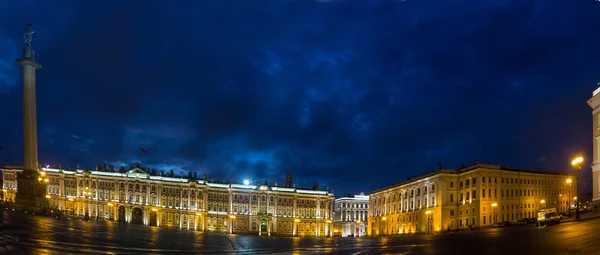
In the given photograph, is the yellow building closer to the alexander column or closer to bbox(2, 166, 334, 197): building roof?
the alexander column

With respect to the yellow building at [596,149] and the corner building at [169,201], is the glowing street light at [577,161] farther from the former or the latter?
the corner building at [169,201]

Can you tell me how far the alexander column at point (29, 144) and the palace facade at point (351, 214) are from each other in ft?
384

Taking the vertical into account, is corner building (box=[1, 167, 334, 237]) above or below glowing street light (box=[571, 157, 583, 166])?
below

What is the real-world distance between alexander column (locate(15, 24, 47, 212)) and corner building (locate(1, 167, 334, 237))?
66.2 m

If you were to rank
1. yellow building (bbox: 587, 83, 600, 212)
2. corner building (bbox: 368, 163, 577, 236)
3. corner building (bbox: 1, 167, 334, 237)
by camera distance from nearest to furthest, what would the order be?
yellow building (bbox: 587, 83, 600, 212) → corner building (bbox: 368, 163, 577, 236) → corner building (bbox: 1, 167, 334, 237)

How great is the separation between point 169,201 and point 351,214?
6641 cm

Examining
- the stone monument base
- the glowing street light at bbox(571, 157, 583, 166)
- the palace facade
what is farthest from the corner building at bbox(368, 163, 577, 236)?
the stone monument base

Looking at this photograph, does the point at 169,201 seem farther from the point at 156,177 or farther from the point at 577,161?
the point at 577,161

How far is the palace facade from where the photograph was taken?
511 feet

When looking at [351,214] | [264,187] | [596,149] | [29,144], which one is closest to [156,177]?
[264,187]

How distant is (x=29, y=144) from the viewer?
4938 centimetres

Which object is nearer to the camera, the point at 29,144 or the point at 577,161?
the point at 577,161

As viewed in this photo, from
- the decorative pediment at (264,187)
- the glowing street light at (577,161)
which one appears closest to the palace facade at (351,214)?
the decorative pediment at (264,187)

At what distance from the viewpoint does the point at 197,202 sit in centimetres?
11962
